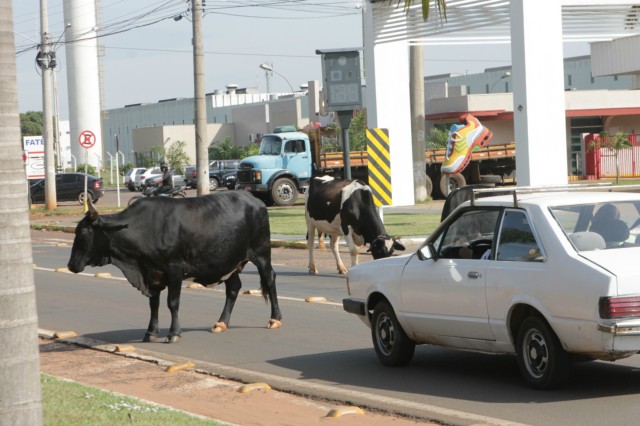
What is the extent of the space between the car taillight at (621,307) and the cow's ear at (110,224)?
21.5ft

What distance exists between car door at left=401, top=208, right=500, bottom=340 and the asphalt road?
0.52 m

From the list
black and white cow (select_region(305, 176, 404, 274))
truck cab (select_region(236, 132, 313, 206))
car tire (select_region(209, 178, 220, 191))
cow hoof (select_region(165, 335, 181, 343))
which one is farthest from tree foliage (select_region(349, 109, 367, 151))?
cow hoof (select_region(165, 335, 181, 343))

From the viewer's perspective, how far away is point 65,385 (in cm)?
1100

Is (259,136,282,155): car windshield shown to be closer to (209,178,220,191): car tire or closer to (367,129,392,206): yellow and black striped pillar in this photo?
(209,178,220,191): car tire

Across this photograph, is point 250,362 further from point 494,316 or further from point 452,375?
point 494,316

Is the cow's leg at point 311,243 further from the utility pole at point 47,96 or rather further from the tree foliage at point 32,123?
the tree foliage at point 32,123

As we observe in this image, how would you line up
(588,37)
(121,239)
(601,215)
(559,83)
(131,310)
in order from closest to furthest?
(601,215) → (121,239) → (131,310) → (559,83) → (588,37)

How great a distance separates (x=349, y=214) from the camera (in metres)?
20.2

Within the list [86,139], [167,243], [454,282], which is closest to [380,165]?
[167,243]

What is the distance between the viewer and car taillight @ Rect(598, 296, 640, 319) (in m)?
9.22

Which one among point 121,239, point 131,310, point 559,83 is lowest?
point 131,310

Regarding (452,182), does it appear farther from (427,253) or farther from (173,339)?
(427,253)

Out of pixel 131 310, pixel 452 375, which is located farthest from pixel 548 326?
pixel 131 310

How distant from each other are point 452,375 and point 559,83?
20.0 metres
